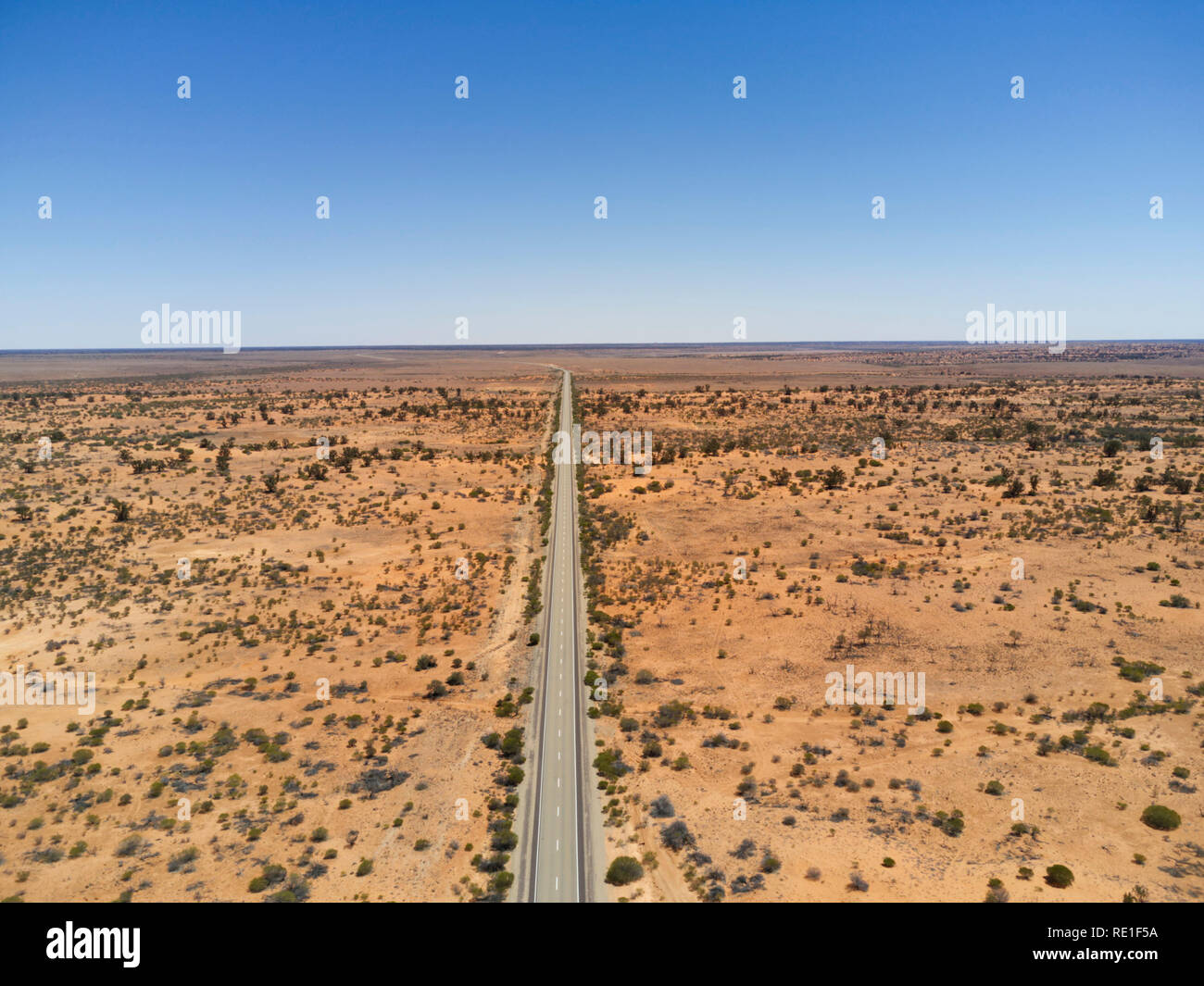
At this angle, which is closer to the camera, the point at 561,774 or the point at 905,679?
the point at 561,774

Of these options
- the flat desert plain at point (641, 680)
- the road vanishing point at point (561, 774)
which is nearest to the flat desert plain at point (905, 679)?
the flat desert plain at point (641, 680)

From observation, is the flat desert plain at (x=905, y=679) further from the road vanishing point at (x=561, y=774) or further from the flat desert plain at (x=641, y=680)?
the road vanishing point at (x=561, y=774)

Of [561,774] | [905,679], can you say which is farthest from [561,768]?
[905,679]

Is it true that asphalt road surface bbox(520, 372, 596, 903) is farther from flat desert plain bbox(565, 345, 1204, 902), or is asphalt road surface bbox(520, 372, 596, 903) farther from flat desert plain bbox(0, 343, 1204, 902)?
flat desert plain bbox(565, 345, 1204, 902)

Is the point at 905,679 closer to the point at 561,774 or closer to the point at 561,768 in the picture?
the point at 561,768

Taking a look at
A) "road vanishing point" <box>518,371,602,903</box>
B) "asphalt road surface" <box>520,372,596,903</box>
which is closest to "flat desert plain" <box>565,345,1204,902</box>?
"road vanishing point" <box>518,371,602,903</box>

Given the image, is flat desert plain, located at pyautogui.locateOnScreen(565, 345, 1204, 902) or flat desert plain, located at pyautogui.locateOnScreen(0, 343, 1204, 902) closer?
flat desert plain, located at pyautogui.locateOnScreen(565, 345, 1204, 902)
